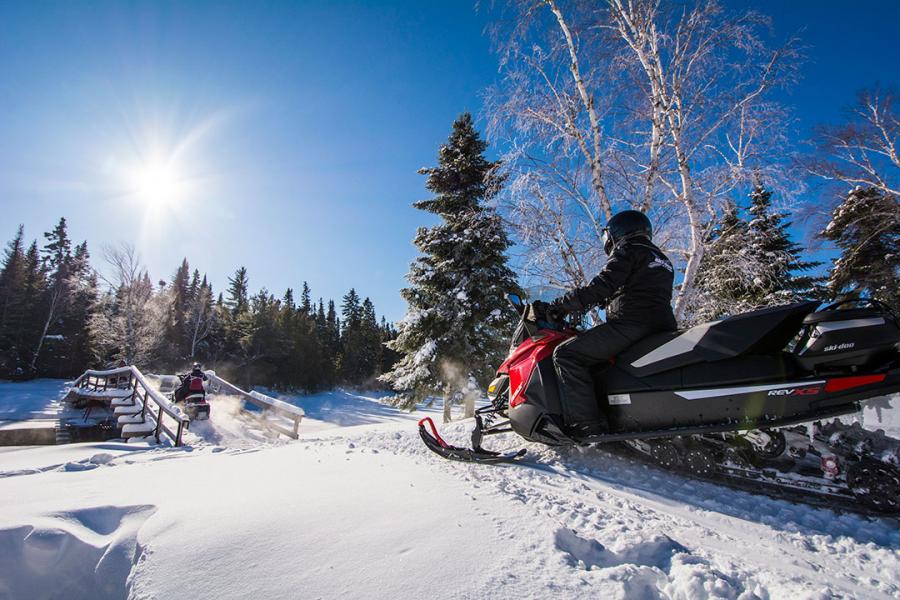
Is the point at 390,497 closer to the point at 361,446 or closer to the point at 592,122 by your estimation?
the point at 361,446

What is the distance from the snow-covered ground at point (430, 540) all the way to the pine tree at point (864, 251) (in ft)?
42.7

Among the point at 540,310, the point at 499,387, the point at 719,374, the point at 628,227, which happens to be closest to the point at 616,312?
the point at 540,310

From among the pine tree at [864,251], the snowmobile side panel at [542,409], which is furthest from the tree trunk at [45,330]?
the pine tree at [864,251]

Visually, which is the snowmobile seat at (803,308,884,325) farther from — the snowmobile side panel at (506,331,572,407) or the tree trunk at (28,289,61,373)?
the tree trunk at (28,289,61,373)

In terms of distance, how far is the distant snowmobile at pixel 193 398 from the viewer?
378 inches

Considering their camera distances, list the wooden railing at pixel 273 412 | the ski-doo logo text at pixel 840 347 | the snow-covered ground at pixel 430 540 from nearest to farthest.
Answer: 1. the snow-covered ground at pixel 430 540
2. the ski-doo logo text at pixel 840 347
3. the wooden railing at pixel 273 412

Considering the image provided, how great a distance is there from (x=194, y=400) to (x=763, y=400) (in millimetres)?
11099

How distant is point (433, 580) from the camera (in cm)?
140

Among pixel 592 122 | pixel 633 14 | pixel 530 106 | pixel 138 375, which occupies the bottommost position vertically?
pixel 138 375

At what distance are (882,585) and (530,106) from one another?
8038 mm

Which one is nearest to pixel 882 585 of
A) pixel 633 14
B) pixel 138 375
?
pixel 633 14

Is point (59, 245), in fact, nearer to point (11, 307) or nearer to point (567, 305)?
point (11, 307)

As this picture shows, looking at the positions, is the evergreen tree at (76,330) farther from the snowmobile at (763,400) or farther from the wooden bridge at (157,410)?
the snowmobile at (763,400)

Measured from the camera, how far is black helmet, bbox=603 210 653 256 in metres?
3.01
